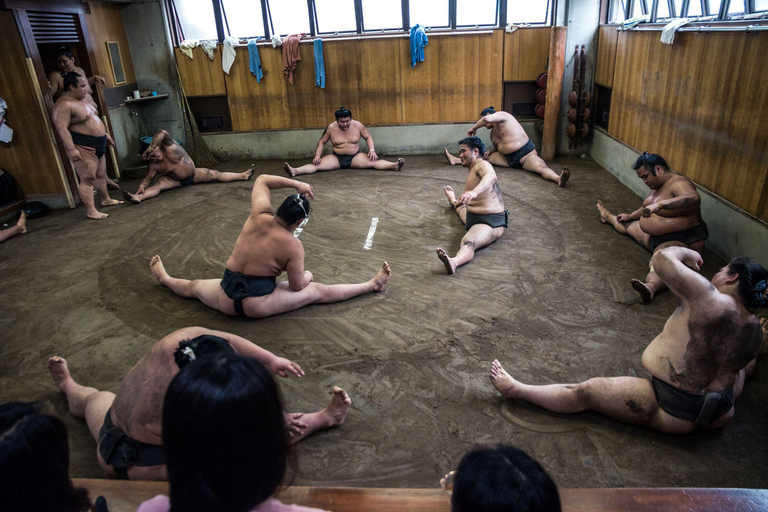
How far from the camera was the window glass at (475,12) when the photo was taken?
6.99 m

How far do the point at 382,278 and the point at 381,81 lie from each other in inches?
185

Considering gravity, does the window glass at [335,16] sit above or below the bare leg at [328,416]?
above

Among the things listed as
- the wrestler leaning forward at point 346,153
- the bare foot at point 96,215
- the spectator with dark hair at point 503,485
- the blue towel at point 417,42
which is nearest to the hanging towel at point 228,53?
the wrestler leaning forward at point 346,153

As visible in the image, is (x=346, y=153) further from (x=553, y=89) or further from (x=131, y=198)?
(x=553, y=89)

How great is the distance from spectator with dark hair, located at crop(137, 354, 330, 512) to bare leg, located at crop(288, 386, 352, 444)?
1125mm

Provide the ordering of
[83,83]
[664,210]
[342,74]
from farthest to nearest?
[342,74] → [83,83] → [664,210]

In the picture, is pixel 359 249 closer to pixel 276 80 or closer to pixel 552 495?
pixel 552 495

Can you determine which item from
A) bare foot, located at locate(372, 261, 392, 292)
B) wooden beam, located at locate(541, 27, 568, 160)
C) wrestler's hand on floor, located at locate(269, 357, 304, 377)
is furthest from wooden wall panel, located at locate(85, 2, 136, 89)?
wrestler's hand on floor, located at locate(269, 357, 304, 377)

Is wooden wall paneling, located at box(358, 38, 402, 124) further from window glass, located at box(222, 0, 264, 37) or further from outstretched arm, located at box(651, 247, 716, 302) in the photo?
outstretched arm, located at box(651, 247, 716, 302)

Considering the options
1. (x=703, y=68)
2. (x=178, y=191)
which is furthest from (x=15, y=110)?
(x=703, y=68)

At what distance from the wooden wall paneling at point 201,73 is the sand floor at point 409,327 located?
2708 mm

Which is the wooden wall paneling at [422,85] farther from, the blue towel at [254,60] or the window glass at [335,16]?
the blue towel at [254,60]

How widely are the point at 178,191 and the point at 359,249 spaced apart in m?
2.96

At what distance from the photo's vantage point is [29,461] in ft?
3.20
